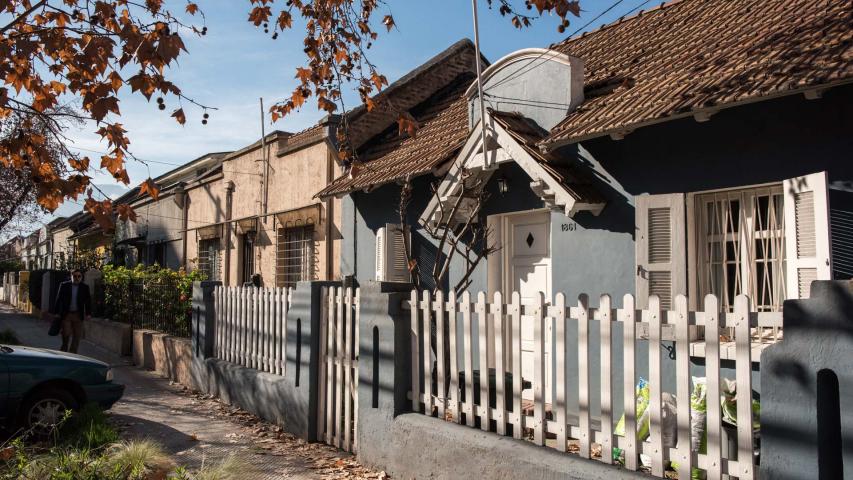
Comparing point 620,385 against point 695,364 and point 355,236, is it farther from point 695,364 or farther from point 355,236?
point 355,236

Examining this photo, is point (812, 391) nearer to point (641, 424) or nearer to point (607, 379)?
point (607, 379)

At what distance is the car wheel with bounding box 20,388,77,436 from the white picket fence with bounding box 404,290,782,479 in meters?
3.79

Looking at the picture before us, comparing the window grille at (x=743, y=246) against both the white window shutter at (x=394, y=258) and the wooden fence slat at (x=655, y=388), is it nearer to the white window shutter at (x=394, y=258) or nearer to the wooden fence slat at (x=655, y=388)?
the wooden fence slat at (x=655, y=388)

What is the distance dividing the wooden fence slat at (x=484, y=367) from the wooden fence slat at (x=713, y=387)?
69.8 inches

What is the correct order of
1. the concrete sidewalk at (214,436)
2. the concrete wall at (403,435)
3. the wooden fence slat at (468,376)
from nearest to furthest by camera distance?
1. the concrete wall at (403,435)
2. the wooden fence slat at (468,376)
3. the concrete sidewalk at (214,436)

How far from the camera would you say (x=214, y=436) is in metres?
7.48

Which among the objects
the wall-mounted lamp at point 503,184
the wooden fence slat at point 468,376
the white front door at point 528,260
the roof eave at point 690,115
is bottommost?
the wooden fence slat at point 468,376

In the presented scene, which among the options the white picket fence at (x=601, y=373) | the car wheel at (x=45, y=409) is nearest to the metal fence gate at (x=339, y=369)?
the white picket fence at (x=601, y=373)

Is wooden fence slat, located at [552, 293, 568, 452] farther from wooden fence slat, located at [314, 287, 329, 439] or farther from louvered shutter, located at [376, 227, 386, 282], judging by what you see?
louvered shutter, located at [376, 227, 386, 282]

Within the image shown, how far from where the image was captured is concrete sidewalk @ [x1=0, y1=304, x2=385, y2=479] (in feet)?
20.8

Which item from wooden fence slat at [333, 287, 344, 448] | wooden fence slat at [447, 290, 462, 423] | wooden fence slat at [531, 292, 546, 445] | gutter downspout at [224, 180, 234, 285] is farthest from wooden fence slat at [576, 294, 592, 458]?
gutter downspout at [224, 180, 234, 285]

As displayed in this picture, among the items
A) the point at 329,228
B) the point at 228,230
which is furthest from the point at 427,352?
the point at 228,230

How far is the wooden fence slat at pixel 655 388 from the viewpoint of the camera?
4051 mm

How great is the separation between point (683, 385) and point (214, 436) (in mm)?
5232
